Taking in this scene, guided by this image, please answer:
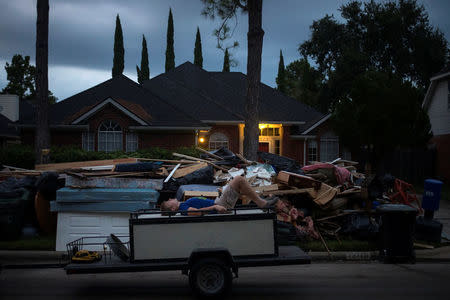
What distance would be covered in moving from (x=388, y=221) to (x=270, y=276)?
2.69 m

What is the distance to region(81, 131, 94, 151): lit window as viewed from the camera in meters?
23.1

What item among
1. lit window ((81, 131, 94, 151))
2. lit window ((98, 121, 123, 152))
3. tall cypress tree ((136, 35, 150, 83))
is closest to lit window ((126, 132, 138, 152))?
lit window ((98, 121, 123, 152))

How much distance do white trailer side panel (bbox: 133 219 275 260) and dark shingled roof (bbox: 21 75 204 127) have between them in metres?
17.0

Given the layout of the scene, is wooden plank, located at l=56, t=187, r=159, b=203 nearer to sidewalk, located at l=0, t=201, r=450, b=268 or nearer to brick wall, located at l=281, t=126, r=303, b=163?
sidewalk, located at l=0, t=201, r=450, b=268

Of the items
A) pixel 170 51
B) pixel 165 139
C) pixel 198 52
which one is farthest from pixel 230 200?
pixel 170 51

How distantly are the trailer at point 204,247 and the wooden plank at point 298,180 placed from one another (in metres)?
4.04

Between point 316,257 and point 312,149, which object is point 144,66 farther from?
point 316,257

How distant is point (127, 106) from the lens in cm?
2223

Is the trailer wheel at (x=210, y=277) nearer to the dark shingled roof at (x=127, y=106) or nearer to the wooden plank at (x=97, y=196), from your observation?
the wooden plank at (x=97, y=196)

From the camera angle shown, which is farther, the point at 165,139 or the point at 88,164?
the point at 165,139

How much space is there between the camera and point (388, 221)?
8.09 metres

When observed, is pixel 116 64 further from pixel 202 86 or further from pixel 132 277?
pixel 132 277

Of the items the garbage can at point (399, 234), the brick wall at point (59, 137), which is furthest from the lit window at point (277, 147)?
the garbage can at point (399, 234)

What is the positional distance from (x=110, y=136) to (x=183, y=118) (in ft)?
13.8
